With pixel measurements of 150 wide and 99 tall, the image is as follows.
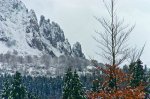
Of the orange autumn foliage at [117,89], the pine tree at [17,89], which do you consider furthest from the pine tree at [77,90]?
the orange autumn foliage at [117,89]

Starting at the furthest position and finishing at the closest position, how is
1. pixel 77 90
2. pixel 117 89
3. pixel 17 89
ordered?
pixel 17 89
pixel 77 90
pixel 117 89

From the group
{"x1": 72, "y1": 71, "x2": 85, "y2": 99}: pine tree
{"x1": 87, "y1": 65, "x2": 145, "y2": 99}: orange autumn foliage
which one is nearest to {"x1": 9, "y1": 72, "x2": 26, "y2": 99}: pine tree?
{"x1": 72, "y1": 71, "x2": 85, "y2": 99}: pine tree

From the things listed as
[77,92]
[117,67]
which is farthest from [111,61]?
[77,92]

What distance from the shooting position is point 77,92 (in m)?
50.7

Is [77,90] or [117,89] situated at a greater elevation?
[77,90]

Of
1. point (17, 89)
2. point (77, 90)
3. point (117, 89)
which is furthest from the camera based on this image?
point (17, 89)

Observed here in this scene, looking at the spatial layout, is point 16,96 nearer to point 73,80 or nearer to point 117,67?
point 73,80

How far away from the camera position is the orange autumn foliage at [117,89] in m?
21.9

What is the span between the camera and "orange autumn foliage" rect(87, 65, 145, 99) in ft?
71.9

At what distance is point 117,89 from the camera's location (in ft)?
74.1

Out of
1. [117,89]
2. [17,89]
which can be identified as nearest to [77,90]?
[17,89]

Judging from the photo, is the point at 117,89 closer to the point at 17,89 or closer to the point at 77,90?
the point at 77,90

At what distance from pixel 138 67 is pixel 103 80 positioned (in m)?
28.9

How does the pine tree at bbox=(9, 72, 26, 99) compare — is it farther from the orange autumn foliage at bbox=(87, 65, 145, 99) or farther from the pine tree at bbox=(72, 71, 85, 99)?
the orange autumn foliage at bbox=(87, 65, 145, 99)
